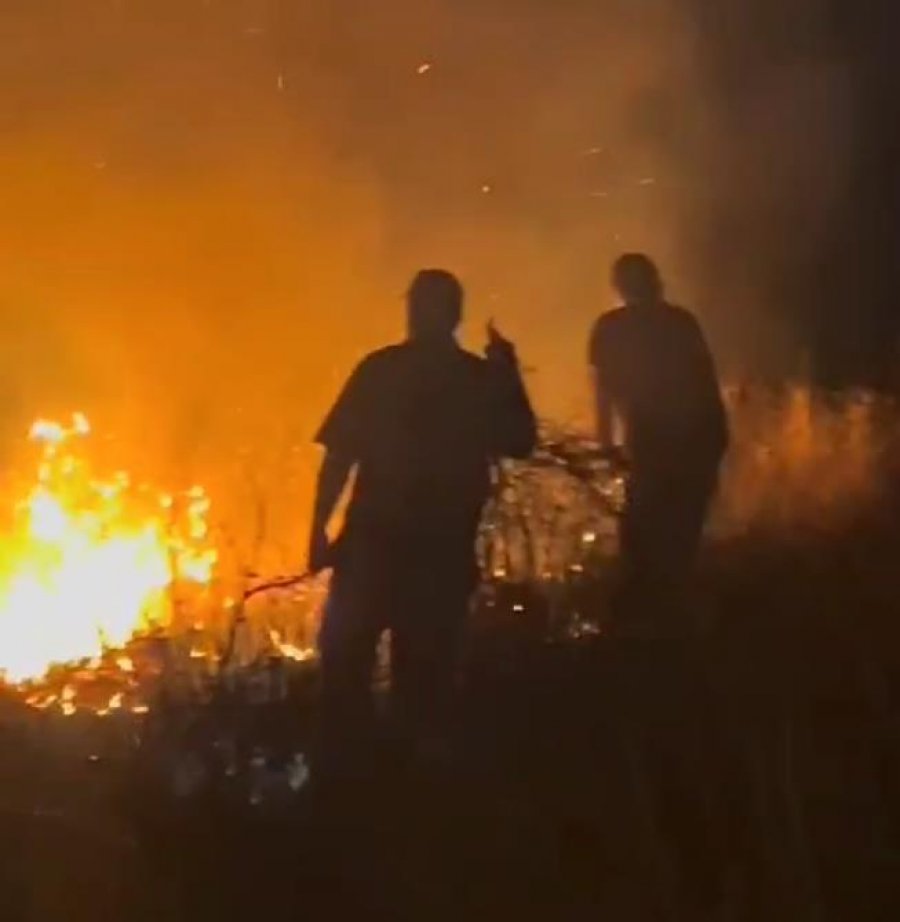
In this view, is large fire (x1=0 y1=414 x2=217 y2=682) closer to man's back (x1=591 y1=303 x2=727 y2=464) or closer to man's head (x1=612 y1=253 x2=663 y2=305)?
man's back (x1=591 y1=303 x2=727 y2=464)

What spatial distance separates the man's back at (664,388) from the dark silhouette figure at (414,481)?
79 cm

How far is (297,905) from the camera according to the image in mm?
3766

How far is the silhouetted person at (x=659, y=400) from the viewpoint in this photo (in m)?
5.77

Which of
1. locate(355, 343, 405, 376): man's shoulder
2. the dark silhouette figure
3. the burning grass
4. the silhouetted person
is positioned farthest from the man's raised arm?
the silhouetted person

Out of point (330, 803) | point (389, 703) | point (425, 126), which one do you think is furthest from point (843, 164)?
point (330, 803)

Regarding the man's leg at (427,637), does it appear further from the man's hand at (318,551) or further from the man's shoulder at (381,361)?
the man's shoulder at (381,361)

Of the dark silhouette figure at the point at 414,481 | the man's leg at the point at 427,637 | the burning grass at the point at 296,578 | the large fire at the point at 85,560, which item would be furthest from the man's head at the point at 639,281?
the large fire at the point at 85,560

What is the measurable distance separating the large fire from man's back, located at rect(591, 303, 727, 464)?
1198mm

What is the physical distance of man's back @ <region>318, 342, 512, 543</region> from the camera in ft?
16.4

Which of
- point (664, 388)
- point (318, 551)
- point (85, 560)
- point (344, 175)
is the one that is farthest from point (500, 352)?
point (344, 175)

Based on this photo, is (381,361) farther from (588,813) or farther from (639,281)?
(588,813)

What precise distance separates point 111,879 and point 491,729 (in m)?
0.81

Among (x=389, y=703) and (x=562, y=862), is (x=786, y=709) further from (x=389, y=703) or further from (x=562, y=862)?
(x=389, y=703)

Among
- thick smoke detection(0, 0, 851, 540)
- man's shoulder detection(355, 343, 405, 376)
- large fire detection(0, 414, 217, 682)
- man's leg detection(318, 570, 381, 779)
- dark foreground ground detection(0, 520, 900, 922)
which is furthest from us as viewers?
thick smoke detection(0, 0, 851, 540)
